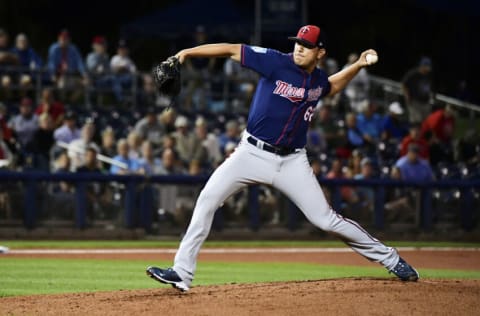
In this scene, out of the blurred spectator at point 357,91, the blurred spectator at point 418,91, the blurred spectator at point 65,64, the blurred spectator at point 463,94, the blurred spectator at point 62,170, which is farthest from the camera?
the blurred spectator at point 463,94

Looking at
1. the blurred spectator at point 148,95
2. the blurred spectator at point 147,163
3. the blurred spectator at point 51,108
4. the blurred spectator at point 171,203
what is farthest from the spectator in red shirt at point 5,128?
the blurred spectator at point 148,95

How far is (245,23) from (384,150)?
6747 mm

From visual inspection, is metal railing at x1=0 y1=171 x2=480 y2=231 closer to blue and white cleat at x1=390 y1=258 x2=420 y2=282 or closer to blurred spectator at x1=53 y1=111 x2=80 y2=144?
blurred spectator at x1=53 y1=111 x2=80 y2=144

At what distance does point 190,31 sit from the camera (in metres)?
23.5

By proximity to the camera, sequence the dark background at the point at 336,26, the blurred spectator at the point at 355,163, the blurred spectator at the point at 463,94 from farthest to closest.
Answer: the dark background at the point at 336,26 < the blurred spectator at the point at 463,94 < the blurred spectator at the point at 355,163

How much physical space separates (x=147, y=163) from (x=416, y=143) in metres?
4.48

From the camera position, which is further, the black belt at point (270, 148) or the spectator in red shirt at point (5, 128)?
the spectator in red shirt at point (5, 128)

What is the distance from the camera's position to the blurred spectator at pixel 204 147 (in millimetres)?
16781

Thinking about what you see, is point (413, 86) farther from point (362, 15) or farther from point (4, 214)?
point (362, 15)

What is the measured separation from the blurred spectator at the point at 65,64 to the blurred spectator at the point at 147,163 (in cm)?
237

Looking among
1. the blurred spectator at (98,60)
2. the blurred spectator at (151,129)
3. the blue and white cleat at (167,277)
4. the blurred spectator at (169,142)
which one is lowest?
the blue and white cleat at (167,277)

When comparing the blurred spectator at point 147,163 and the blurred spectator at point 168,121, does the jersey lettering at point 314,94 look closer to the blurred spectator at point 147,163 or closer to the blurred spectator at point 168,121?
the blurred spectator at point 147,163

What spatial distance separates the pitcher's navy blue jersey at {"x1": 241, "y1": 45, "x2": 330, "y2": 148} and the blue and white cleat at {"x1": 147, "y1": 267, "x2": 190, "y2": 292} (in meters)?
1.27

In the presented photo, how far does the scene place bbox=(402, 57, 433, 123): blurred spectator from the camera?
19109 millimetres
